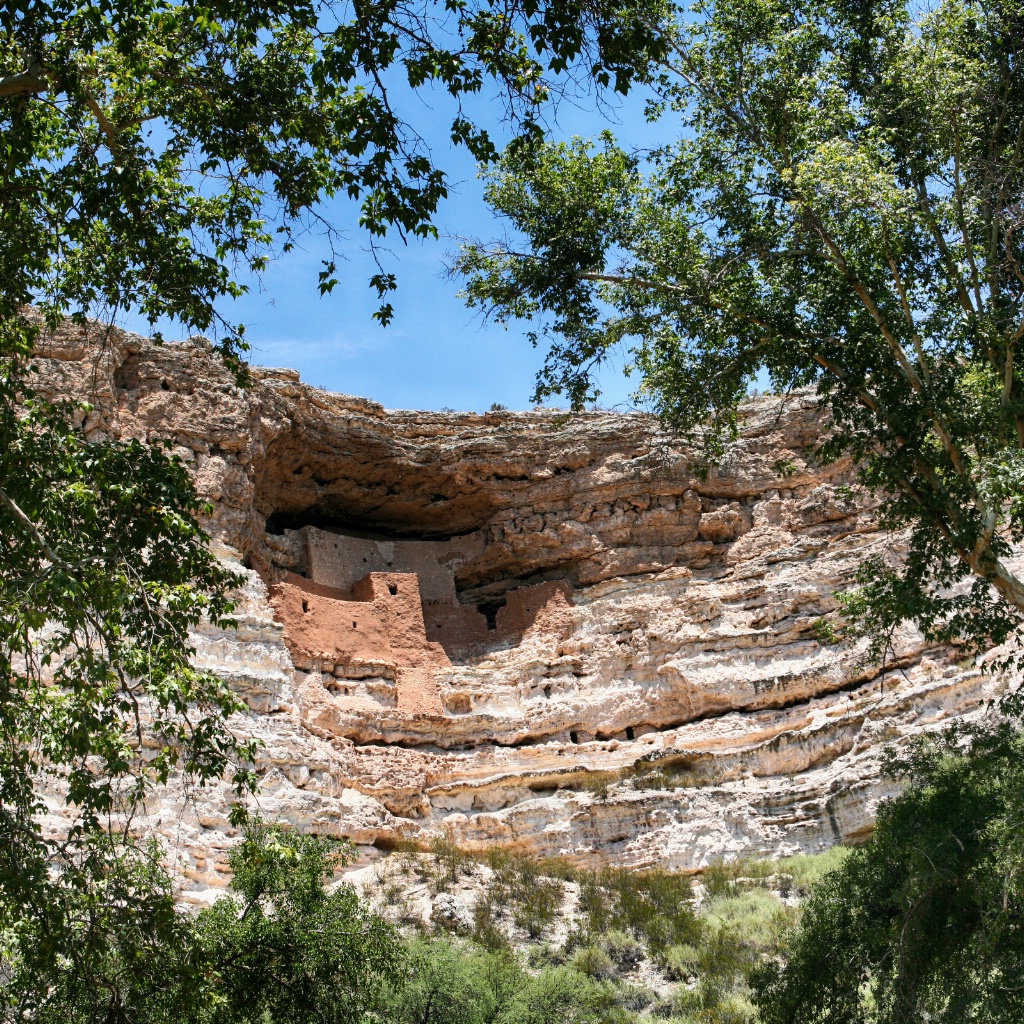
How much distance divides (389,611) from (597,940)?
25.5ft

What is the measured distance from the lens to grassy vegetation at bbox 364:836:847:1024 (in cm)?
1238

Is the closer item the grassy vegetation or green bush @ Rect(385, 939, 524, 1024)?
green bush @ Rect(385, 939, 524, 1024)

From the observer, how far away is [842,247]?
1198 centimetres

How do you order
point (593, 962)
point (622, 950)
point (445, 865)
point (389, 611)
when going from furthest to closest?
point (389, 611), point (445, 865), point (622, 950), point (593, 962)

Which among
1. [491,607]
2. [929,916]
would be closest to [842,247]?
[929,916]

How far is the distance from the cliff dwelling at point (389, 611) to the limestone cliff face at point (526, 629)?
45 mm

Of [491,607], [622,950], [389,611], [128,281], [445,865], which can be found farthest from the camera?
[491,607]

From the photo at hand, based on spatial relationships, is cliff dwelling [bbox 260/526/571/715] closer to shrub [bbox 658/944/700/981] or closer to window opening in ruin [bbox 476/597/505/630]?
window opening in ruin [bbox 476/597/505/630]

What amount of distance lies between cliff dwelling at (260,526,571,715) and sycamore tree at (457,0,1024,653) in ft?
30.3

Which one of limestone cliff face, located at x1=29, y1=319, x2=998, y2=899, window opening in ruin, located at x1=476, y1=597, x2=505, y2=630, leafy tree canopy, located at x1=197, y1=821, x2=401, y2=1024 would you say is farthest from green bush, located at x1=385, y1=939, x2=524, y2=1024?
window opening in ruin, located at x1=476, y1=597, x2=505, y2=630

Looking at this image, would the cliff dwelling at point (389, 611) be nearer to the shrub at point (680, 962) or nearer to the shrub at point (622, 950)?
the shrub at point (622, 950)

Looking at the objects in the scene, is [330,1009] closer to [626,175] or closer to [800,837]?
[626,175]

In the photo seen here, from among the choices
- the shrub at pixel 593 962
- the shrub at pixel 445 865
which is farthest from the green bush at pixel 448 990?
the shrub at pixel 445 865

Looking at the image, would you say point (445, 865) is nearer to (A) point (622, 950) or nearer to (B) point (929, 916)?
(A) point (622, 950)
